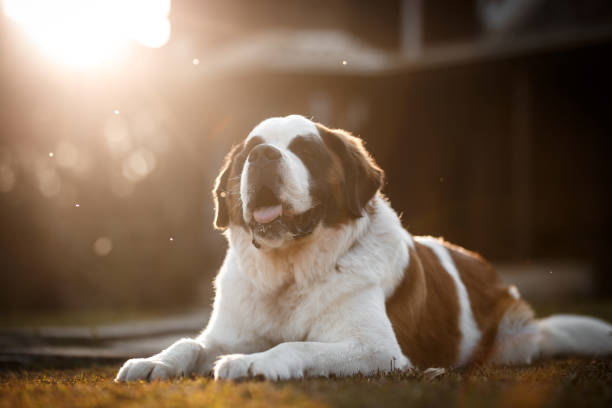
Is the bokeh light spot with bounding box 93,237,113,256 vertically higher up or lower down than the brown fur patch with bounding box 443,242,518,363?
lower down

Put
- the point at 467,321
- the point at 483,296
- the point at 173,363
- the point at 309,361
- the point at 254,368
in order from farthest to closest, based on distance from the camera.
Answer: the point at 483,296
the point at 467,321
the point at 173,363
the point at 309,361
the point at 254,368

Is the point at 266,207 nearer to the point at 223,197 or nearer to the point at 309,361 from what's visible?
the point at 223,197

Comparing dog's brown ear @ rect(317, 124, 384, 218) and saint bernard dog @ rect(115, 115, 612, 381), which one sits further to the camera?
dog's brown ear @ rect(317, 124, 384, 218)

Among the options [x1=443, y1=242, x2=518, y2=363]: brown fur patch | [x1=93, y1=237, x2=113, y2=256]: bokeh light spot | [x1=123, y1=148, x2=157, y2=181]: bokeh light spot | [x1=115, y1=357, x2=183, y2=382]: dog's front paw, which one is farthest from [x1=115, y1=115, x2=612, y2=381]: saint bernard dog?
[x1=93, y1=237, x2=113, y2=256]: bokeh light spot

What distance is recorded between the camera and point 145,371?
8.87ft

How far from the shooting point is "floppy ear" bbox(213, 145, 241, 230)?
3.54 meters

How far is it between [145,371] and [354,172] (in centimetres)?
144

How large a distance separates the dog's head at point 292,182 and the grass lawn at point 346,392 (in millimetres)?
859

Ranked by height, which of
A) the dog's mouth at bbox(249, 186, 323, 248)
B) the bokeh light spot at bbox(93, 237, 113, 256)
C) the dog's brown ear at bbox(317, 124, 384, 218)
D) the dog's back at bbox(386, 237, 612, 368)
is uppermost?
the dog's brown ear at bbox(317, 124, 384, 218)

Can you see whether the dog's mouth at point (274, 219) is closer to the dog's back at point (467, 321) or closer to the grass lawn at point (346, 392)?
the dog's back at point (467, 321)

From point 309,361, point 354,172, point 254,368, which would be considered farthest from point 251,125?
point 254,368

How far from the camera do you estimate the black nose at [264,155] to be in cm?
304

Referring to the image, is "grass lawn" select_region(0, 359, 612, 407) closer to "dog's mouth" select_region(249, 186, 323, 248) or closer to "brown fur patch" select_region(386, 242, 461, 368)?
"brown fur patch" select_region(386, 242, 461, 368)

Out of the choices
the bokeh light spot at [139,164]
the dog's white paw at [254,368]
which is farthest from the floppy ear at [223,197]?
the bokeh light spot at [139,164]
